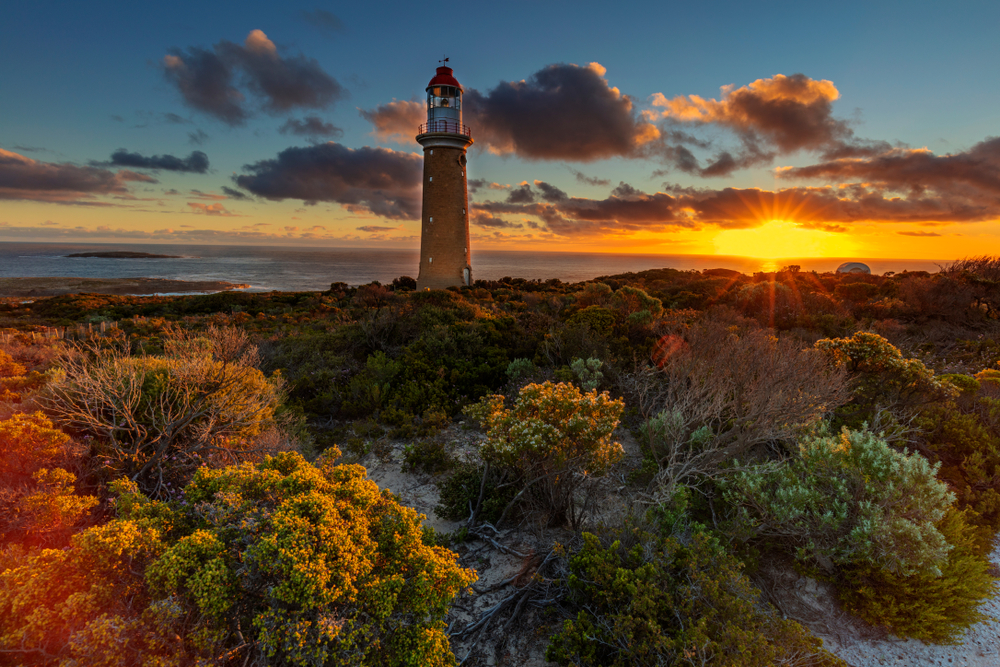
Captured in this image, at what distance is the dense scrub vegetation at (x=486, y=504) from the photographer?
2412 mm

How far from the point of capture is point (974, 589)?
3.62m

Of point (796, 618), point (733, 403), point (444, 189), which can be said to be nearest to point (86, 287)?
point (444, 189)

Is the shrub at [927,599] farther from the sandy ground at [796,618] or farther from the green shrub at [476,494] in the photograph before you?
the green shrub at [476,494]

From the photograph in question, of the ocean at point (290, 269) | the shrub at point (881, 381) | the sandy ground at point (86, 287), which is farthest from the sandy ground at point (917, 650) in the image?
the sandy ground at point (86, 287)

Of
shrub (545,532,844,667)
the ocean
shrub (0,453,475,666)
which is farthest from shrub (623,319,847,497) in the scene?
the ocean

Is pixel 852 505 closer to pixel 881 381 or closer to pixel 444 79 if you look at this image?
pixel 881 381

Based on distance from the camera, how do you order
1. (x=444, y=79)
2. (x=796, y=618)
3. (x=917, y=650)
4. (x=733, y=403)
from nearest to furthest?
(x=917, y=650) < (x=796, y=618) < (x=733, y=403) < (x=444, y=79)

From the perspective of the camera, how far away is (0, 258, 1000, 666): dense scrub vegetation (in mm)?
2412

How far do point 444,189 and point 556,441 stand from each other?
20758 millimetres

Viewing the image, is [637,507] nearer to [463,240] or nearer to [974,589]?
[974,589]

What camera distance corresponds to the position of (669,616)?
10.7 feet

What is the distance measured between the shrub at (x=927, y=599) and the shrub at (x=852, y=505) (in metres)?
0.14

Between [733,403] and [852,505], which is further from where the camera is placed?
[733,403]

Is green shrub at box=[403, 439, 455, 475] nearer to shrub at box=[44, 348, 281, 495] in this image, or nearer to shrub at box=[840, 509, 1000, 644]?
shrub at box=[44, 348, 281, 495]
